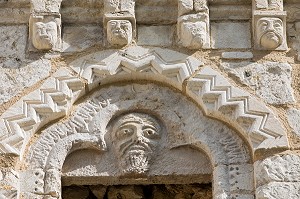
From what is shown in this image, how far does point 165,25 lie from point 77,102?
75cm

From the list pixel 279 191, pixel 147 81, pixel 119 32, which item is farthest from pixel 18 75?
pixel 279 191

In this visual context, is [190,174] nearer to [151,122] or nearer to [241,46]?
[151,122]

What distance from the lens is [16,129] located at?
753 cm

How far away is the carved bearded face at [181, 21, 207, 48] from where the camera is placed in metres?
7.80

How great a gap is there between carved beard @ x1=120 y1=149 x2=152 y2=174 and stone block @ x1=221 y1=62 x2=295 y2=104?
0.74m

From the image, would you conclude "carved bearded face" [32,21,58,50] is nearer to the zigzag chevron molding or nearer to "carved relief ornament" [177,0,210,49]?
the zigzag chevron molding

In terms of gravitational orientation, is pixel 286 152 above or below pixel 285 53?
below

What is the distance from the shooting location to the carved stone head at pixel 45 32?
25.7 ft

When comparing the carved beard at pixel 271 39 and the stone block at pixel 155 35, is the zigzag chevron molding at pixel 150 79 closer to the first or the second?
the stone block at pixel 155 35

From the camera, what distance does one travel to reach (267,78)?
7715 mm

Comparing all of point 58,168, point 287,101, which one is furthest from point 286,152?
point 58,168

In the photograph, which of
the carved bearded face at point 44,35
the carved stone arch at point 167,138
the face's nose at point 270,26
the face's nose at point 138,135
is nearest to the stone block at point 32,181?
the carved stone arch at point 167,138

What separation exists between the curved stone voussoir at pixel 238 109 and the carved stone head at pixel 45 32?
0.88 metres

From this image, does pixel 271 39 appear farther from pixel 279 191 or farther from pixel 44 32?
pixel 44 32
